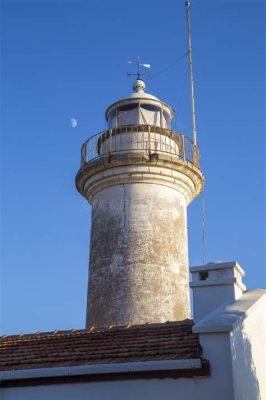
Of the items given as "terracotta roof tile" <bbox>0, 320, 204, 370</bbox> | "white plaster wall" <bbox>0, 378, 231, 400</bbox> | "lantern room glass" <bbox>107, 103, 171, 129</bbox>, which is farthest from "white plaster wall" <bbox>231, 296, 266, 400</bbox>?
"lantern room glass" <bbox>107, 103, 171, 129</bbox>

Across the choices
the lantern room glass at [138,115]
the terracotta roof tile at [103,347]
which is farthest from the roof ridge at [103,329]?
the lantern room glass at [138,115]

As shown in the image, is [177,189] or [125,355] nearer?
[125,355]

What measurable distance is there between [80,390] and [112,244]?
5.21 metres

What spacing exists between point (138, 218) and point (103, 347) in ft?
15.3

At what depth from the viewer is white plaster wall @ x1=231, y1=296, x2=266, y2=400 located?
7801 millimetres

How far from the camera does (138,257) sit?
1288cm

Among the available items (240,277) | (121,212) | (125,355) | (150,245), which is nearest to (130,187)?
(121,212)

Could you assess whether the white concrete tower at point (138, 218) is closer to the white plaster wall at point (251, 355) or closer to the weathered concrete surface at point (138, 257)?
the weathered concrete surface at point (138, 257)

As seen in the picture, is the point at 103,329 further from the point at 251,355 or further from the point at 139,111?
the point at 139,111

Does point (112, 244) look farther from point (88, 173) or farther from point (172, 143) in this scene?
point (172, 143)

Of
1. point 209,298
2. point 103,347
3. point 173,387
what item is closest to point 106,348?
point 103,347

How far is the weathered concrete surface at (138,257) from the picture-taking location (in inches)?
494

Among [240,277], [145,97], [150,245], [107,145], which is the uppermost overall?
[145,97]

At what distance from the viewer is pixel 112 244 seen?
13211mm
